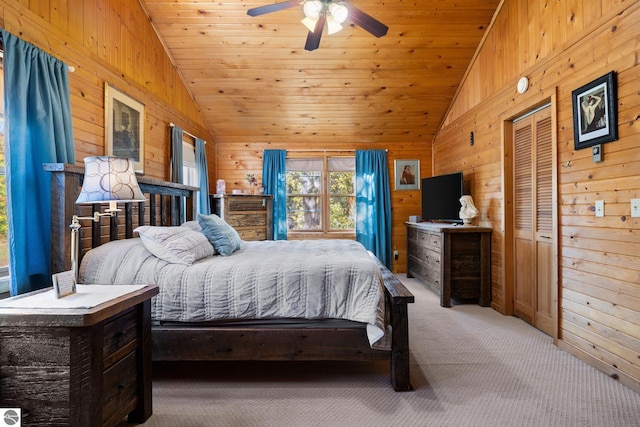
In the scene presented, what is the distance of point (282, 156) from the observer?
564 centimetres

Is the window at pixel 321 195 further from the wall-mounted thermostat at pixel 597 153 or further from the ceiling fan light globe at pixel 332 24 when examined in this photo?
the wall-mounted thermostat at pixel 597 153

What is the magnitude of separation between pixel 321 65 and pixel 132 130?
2381 millimetres

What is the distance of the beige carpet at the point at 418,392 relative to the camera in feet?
5.77

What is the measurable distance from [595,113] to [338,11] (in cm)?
193

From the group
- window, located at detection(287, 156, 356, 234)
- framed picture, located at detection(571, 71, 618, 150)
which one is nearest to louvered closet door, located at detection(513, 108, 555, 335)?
framed picture, located at detection(571, 71, 618, 150)

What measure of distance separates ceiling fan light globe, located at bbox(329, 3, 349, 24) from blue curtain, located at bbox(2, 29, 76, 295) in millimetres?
1967

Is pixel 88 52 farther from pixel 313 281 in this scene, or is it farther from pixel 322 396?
pixel 322 396

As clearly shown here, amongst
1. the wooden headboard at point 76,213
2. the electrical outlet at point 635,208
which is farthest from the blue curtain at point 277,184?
the electrical outlet at point 635,208

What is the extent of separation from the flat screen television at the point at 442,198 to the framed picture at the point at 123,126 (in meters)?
3.64

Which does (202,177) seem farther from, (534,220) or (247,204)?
(534,220)

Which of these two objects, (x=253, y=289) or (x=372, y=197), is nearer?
(x=253, y=289)

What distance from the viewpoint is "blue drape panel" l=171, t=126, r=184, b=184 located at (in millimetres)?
3932

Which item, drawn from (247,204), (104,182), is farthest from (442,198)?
(104,182)

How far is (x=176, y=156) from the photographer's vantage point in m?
3.98
